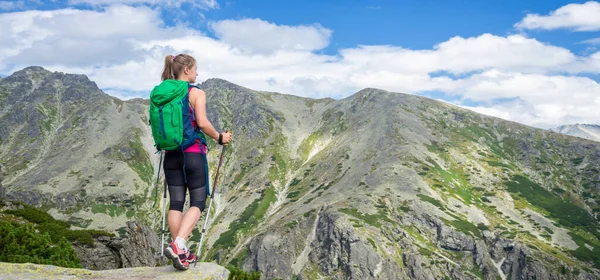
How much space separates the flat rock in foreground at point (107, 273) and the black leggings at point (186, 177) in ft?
5.11

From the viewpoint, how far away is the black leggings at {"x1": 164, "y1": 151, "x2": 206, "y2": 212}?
955cm

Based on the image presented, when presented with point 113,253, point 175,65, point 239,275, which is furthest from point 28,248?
point 175,65

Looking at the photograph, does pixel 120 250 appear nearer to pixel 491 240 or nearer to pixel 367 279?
pixel 367 279

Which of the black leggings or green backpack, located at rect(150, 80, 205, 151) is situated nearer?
green backpack, located at rect(150, 80, 205, 151)

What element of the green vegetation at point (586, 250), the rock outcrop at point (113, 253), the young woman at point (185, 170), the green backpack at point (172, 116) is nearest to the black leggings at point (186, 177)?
the young woman at point (185, 170)

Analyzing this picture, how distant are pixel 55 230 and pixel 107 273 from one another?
119 ft

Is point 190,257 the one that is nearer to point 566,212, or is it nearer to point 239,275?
point 239,275

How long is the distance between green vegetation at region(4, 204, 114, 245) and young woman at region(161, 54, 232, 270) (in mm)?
26363

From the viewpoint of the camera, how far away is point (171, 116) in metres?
8.93

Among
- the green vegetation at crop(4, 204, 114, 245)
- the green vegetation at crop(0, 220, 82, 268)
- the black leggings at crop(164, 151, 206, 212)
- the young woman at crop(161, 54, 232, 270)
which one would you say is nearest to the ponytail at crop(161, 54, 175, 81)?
the young woman at crop(161, 54, 232, 270)

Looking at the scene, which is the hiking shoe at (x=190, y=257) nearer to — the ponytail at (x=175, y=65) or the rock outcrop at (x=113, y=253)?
the ponytail at (x=175, y=65)

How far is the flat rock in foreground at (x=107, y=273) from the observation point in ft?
28.5

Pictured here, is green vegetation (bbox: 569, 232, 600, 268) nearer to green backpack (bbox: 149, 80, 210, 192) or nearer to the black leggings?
the black leggings

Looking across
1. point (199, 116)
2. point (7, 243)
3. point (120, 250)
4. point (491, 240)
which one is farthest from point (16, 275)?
point (491, 240)
